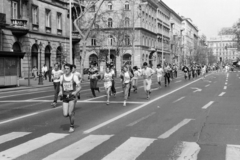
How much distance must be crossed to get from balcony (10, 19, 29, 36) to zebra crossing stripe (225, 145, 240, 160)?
1172 inches

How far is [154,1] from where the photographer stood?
76812 millimetres

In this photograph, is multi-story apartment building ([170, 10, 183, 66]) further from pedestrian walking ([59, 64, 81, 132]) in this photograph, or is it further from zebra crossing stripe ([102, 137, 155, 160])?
zebra crossing stripe ([102, 137, 155, 160])

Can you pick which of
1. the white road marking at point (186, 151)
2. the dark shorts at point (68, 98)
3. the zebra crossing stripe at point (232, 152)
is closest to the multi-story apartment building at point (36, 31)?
the dark shorts at point (68, 98)

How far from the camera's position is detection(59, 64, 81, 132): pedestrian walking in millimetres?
8578

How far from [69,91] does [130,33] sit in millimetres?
48091

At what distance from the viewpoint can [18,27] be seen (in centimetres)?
3359

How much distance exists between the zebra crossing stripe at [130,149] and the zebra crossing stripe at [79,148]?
0.56m

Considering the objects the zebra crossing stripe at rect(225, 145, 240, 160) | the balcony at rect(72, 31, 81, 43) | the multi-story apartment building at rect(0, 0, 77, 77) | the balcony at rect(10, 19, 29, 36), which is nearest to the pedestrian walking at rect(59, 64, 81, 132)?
the zebra crossing stripe at rect(225, 145, 240, 160)

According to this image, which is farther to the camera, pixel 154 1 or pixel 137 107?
pixel 154 1

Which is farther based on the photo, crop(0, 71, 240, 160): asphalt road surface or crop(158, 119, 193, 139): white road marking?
crop(158, 119, 193, 139): white road marking

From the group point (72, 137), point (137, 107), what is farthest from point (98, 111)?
point (72, 137)

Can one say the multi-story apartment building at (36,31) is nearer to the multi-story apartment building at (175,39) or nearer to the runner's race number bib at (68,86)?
the runner's race number bib at (68,86)

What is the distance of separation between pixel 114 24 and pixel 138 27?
4.51 m

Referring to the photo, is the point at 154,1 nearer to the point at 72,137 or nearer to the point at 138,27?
the point at 138,27
